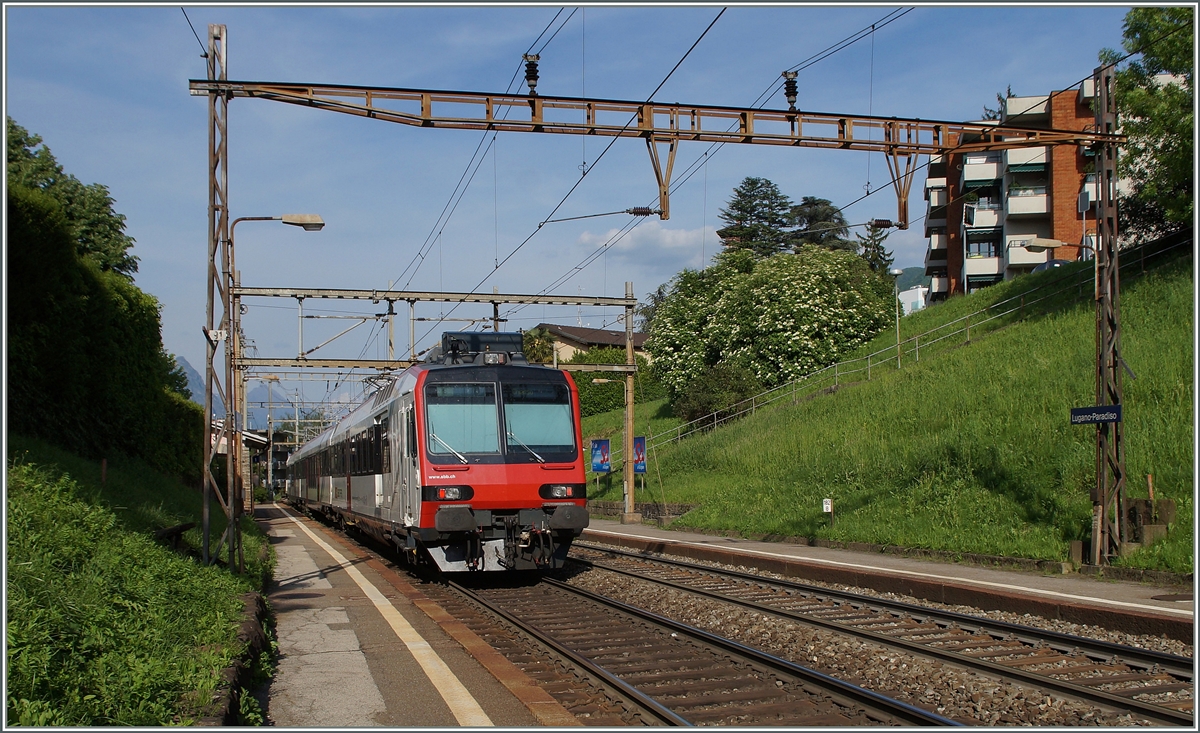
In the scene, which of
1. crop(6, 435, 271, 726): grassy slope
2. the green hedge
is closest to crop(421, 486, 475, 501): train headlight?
crop(6, 435, 271, 726): grassy slope

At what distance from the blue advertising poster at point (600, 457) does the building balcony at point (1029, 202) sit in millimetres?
29740

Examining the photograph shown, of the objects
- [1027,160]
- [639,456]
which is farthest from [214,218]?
[1027,160]

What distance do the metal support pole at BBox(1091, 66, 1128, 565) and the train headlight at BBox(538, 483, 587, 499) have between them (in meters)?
7.52

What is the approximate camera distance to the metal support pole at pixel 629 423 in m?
28.5

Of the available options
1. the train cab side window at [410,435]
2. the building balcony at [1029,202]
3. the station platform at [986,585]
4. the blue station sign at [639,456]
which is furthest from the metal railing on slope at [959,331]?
the train cab side window at [410,435]

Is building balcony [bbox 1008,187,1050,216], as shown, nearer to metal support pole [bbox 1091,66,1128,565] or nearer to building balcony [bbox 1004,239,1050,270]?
building balcony [bbox 1004,239,1050,270]

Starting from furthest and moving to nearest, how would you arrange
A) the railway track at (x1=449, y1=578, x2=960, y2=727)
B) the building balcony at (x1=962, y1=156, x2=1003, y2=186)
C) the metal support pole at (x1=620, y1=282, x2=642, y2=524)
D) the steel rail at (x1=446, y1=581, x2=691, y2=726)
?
the building balcony at (x1=962, y1=156, x2=1003, y2=186) < the metal support pole at (x1=620, y1=282, x2=642, y2=524) < the railway track at (x1=449, y1=578, x2=960, y2=727) < the steel rail at (x1=446, y1=581, x2=691, y2=726)

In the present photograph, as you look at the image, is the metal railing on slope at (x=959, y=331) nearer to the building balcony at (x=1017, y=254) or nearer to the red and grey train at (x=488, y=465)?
the building balcony at (x=1017, y=254)

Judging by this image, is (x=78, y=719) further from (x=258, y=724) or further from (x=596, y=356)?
(x=596, y=356)

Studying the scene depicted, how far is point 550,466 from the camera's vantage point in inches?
551

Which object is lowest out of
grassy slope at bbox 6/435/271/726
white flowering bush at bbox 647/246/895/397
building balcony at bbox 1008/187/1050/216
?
grassy slope at bbox 6/435/271/726

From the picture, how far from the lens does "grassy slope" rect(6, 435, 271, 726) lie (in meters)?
5.72

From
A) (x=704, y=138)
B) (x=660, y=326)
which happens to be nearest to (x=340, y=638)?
(x=704, y=138)

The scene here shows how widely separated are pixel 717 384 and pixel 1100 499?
26.2 metres
